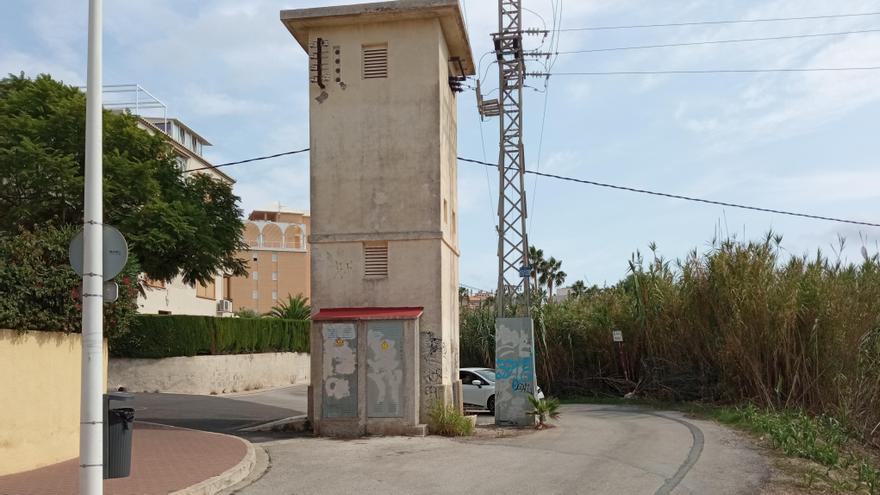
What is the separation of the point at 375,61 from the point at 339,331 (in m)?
6.47

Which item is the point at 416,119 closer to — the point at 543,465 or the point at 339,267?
the point at 339,267

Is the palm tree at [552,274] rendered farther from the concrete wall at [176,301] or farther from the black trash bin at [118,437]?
the black trash bin at [118,437]

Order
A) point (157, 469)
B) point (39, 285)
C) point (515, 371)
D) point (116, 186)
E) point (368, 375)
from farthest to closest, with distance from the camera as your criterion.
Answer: point (116, 186) < point (515, 371) < point (368, 375) < point (39, 285) < point (157, 469)

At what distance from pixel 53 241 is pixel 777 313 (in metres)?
18.2

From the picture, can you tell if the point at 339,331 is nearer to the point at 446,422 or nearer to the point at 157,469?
the point at 446,422

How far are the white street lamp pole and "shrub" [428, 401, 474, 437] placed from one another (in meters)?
10.2

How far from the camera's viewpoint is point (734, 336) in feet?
79.0

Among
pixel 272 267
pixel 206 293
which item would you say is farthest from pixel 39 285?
pixel 272 267

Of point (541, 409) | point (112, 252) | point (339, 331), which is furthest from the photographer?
point (541, 409)

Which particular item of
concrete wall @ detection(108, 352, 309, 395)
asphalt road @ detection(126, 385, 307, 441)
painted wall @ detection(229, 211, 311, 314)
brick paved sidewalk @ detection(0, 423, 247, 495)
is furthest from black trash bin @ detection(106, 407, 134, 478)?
painted wall @ detection(229, 211, 311, 314)

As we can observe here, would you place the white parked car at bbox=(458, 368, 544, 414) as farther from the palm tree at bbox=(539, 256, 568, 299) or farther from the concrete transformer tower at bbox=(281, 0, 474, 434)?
the palm tree at bbox=(539, 256, 568, 299)

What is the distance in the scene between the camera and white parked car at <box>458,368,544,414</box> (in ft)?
84.7

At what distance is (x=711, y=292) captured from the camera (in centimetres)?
2594

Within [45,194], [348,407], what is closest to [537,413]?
[348,407]
